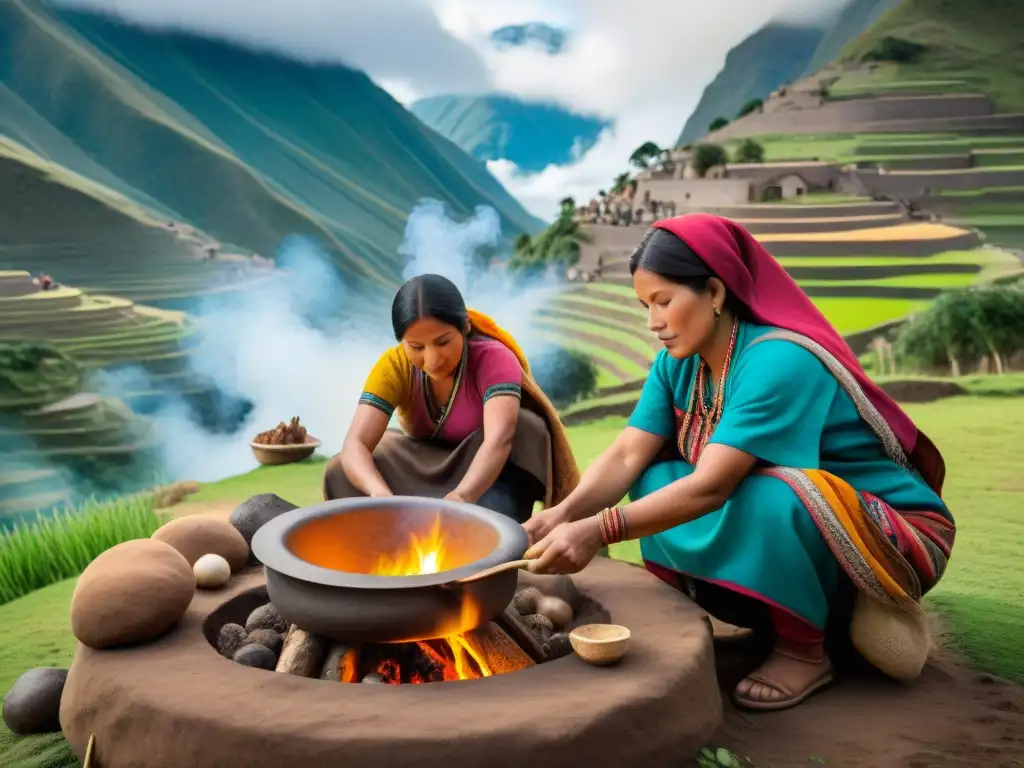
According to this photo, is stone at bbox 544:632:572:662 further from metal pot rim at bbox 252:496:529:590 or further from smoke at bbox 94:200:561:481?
smoke at bbox 94:200:561:481

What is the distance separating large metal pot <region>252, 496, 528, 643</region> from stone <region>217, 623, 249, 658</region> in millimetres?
271

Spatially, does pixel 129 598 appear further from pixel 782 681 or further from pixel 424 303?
pixel 782 681

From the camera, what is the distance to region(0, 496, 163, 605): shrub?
12.3ft

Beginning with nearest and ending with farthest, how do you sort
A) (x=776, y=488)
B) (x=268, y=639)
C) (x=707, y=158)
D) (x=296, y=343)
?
(x=776, y=488) → (x=268, y=639) → (x=296, y=343) → (x=707, y=158)

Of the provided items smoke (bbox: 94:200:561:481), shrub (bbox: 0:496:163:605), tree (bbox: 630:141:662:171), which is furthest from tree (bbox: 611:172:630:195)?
shrub (bbox: 0:496:163:605)

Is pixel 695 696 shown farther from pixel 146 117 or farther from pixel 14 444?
pixel 146 117

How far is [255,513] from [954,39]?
80.0 ft

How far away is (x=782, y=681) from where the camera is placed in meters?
2.24

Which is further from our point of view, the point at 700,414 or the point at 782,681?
the point at 700,414

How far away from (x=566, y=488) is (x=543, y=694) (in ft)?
4.45

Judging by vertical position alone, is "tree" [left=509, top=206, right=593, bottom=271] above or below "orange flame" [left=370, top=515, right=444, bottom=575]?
above

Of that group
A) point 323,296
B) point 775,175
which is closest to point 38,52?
point 323,296

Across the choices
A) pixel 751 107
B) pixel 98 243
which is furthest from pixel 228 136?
pixel 751 107

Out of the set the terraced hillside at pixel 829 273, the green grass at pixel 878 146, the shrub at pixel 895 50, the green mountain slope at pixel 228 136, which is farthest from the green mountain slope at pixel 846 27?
the green mountain slope at pixel 228 136
